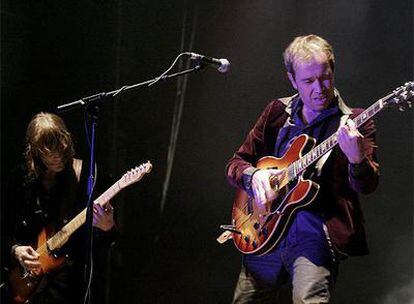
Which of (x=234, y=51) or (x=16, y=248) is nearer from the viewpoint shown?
(x=16, y=248)

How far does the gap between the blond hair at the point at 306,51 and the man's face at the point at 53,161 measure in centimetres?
155

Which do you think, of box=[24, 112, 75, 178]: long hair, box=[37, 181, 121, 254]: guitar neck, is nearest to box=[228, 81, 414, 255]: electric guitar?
box=[37, 181, 121, 254]: guitar neck

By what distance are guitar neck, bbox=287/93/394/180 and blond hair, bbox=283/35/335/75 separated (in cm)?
29

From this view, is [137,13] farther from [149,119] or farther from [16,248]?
[16,248]

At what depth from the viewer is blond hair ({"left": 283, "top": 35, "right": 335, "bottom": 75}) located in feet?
8.76

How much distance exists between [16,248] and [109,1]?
183cm

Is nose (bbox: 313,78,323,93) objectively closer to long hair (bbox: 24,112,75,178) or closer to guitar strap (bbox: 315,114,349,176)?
guitar strap (bbox: 315,114,349,176)

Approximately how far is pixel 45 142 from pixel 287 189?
1573mm

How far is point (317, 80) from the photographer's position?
2.63 metres

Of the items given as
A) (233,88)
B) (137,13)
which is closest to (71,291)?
(233,88)

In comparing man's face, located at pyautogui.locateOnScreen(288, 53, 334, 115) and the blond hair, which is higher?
the blond hair

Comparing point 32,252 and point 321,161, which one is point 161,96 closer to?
point 32,252

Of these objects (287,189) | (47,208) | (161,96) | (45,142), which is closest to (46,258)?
(47,208)

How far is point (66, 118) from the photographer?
14.6 feet
